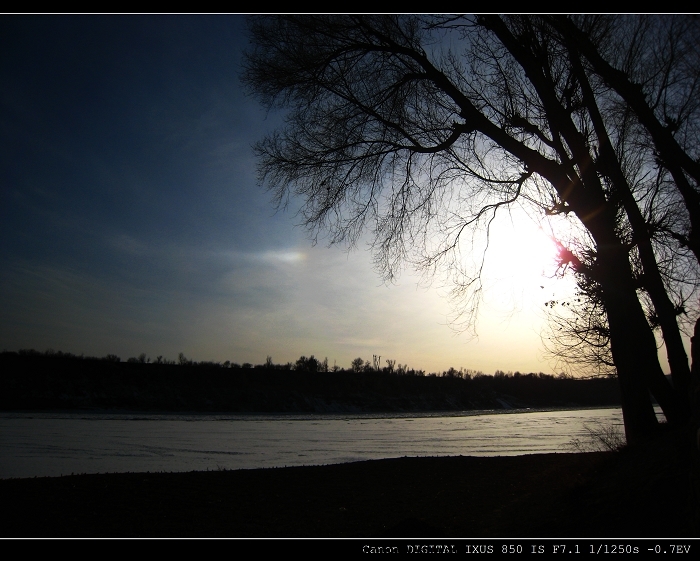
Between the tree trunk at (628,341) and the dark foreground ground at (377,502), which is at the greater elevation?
the tree trunk at (628,341)

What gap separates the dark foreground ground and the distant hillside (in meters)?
42.6

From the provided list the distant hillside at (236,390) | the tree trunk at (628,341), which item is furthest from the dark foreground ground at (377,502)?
the distant hillside at (236,390)

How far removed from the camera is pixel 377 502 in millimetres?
7559

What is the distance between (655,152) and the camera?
8.07 meters

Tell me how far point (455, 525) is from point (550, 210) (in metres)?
5.36

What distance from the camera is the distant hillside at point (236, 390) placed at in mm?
59688

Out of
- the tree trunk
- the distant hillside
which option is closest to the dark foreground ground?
the tree trunk

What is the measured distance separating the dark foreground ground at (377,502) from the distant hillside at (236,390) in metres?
42.6

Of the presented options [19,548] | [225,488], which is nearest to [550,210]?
[225,488]

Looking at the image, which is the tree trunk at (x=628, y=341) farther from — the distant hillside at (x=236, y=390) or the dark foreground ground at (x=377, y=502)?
the distant hillside at (x=236, y=390)

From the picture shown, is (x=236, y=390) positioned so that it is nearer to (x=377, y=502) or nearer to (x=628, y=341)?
(x=377, y=502)

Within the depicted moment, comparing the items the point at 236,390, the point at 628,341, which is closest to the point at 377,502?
the point at 628,341

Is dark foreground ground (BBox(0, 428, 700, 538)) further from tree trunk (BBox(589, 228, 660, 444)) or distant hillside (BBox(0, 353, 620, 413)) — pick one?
distant hillside (BBox(0, 353, 620, 413))

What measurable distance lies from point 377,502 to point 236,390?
2717 inches
